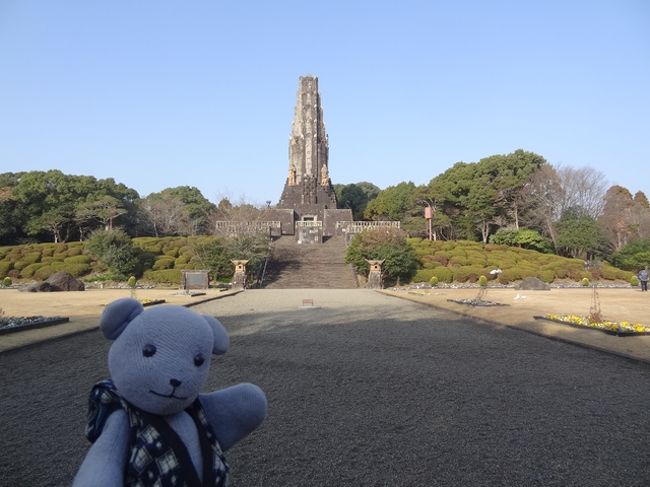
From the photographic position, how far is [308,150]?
51.8 metres

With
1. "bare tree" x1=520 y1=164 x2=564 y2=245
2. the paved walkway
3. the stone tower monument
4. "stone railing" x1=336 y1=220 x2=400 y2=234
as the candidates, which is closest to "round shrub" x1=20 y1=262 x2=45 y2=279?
the paved walkway

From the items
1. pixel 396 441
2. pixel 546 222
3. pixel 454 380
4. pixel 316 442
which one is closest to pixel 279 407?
pixel 316 442

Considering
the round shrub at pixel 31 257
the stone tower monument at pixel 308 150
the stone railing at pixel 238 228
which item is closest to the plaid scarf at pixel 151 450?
the stone railing at pixel 238 228

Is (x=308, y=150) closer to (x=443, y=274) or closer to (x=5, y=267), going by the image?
(x=443, y=274)

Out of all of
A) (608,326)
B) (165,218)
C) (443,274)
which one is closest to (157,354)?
(608,326)

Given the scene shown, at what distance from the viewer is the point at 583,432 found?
425 cm

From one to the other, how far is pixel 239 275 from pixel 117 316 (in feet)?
71.3

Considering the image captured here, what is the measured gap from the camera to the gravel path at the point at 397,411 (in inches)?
136

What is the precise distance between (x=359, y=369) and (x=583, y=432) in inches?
116

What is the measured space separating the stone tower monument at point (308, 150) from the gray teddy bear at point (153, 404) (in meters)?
47.8

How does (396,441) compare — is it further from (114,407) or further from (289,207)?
(289,207)

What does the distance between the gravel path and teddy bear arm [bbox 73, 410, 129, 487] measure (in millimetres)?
1560

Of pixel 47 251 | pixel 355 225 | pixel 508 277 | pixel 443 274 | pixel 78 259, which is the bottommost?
pixel 508 277

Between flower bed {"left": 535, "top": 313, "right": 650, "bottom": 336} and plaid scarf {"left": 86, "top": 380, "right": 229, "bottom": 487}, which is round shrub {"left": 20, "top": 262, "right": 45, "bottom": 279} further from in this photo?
plaid scarf {"left": 86, "top": 380, "right": 229, "bottom": 487}
